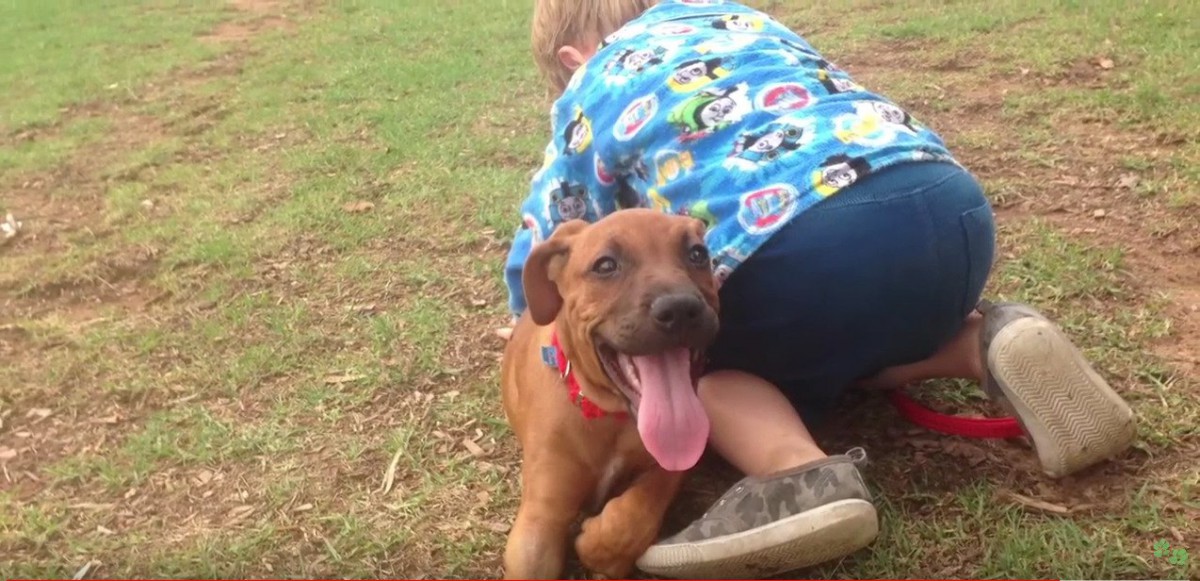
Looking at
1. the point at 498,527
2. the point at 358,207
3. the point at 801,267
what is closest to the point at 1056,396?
the point at 801,267

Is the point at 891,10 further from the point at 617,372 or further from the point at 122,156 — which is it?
the point at 617,372

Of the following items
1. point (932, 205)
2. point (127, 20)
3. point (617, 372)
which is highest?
point (932, 205)

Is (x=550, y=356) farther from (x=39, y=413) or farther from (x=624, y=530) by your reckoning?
(x=39, y=413)

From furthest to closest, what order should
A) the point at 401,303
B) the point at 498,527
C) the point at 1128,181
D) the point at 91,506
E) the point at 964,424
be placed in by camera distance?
the point at 1128,181
the point at 401,303
the point at 91,506
the point at 964,424
the point at 498,527

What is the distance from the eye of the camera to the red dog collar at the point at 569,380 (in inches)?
102

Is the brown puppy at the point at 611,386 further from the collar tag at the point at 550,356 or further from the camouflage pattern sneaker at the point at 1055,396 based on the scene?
the camouflage pattern sneaker at the point at 1055,396

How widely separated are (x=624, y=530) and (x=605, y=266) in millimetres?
576

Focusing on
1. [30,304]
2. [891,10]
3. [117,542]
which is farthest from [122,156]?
[891,10]

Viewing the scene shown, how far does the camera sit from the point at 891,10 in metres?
7.66

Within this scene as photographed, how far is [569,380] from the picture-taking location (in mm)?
2629

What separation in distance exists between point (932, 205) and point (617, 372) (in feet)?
2.60

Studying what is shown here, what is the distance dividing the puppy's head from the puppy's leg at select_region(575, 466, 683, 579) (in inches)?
7.2

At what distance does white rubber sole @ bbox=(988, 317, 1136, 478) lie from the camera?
100.0 inches

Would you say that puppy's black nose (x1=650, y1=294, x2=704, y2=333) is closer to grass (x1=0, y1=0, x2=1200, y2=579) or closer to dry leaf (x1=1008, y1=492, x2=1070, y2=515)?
grass (x1=0, y1=0, x2=1200, y2=579)
